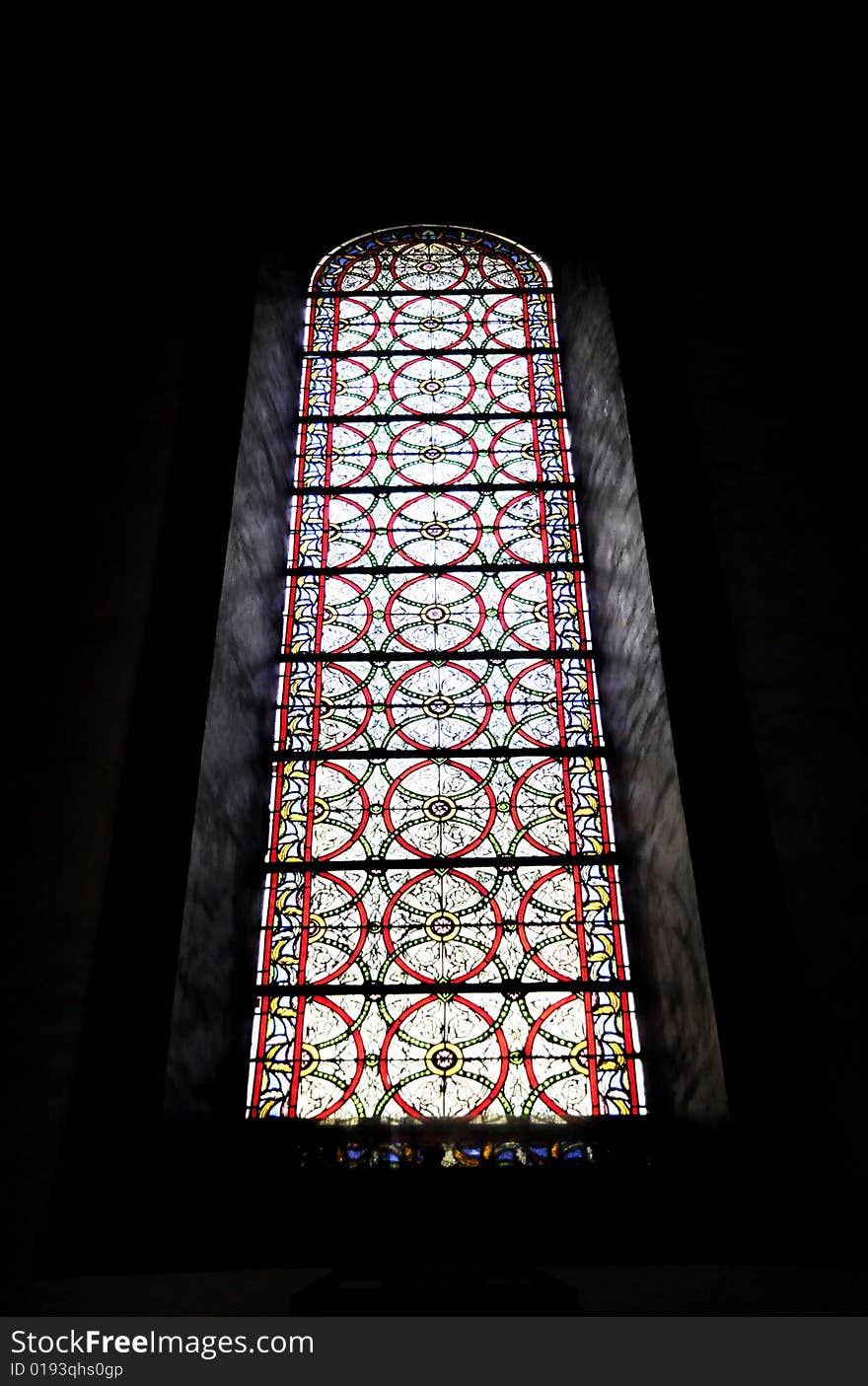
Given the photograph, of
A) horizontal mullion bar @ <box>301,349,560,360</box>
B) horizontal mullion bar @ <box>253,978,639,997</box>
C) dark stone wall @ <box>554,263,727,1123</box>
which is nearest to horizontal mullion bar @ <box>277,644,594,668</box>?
dark stone wall @ <box>554,263,727,1123</box>

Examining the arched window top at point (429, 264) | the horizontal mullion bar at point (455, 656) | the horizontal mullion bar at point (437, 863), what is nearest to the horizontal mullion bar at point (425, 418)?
the arched window top at point (429, 264)

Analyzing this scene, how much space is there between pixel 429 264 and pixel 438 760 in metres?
3.22

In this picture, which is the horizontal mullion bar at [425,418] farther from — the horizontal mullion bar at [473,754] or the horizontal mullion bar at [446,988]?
the horizontal mullion bar at [446,988]

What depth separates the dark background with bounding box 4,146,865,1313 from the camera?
3096 millimetres

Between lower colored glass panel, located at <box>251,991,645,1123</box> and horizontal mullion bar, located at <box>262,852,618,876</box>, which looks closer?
lower colored glass panel, located at <box>251,991,645,1123</box>

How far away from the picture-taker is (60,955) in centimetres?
359

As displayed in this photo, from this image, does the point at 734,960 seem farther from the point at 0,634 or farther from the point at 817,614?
the point at 0,634

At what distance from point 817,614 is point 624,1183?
216 cm

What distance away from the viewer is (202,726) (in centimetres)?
407

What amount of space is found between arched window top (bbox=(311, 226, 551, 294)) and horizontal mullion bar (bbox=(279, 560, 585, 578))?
1.95 meters

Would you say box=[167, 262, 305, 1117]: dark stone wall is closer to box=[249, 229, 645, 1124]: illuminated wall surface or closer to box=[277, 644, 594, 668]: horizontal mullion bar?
box=[249, 229, 645, 1124]: illuminated wall surface

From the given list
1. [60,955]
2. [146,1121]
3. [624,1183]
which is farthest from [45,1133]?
[624,1183]

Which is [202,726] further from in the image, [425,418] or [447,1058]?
[425,418]

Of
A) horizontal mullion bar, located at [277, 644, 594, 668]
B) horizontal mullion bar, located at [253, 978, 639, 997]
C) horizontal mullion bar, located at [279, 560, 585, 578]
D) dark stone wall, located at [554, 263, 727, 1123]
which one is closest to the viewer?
dark stone wall, located at [554, 263, 727, 1123]
